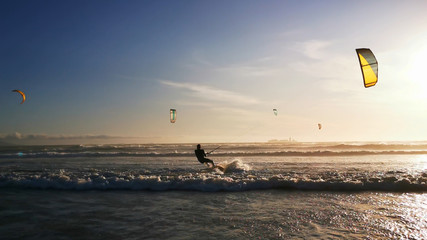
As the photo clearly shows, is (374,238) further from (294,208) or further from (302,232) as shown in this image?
(294,208)

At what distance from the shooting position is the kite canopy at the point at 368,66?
1070 cm

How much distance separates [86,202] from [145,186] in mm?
2412

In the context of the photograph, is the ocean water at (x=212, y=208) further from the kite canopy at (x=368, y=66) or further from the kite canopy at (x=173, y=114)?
the kite canopy at (x=173, y=114)

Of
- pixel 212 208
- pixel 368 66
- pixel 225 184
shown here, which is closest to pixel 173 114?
pixel 225 184

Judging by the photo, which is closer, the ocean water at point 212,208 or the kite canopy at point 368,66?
the ocean water at point 212,208

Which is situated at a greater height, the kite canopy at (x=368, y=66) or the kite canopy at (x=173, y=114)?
the kite canopy at (x=368, y=66)

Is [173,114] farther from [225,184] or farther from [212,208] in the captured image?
[212,208]

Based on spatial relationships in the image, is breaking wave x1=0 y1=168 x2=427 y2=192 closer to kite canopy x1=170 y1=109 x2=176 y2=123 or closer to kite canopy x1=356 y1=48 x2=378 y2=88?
kite canopy x1=356 y1=48 x2=378 y2=88

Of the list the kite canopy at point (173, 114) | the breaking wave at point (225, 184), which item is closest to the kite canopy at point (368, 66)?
the breaking wave at point (225, 184)

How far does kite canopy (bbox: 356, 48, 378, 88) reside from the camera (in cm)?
1070

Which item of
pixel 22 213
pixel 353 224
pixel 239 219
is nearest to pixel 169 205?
pixel 239 219

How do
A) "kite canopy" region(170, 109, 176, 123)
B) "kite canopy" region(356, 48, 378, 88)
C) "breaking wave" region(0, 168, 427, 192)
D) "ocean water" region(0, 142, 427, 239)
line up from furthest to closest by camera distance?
1. "kite canopy" region(170, 109, 176, 123)
2. "kite canopy" region(356, 48, 378, 88)
3. "breaking wave" region(0, 168, 427, 192)
4. "ocean water" region(0, 142, 427, 239)

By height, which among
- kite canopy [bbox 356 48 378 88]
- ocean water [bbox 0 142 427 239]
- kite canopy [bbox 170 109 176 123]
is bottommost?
ocean water [bbox 0 142 427 239]

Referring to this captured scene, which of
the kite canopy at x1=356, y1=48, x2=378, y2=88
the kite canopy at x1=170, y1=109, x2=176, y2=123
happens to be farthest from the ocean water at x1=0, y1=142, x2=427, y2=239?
the kite canopy at x1=170, y1=109, x2=176, y2=123
